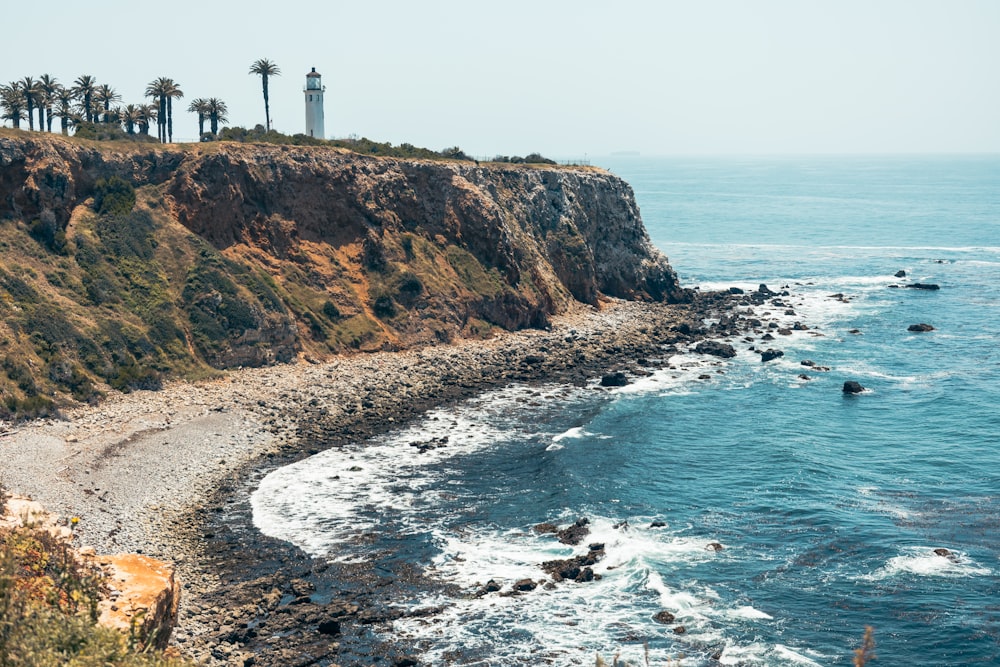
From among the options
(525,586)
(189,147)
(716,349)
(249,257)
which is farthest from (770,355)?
(189,147)

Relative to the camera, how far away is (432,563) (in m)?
48.2

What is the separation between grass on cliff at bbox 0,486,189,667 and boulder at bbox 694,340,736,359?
75.2 m

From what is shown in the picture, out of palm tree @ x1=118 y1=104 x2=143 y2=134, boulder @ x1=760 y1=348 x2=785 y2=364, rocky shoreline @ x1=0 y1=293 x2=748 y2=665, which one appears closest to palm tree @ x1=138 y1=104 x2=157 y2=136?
palm tree @ x1=118 y1=104 x2=143 y2=134

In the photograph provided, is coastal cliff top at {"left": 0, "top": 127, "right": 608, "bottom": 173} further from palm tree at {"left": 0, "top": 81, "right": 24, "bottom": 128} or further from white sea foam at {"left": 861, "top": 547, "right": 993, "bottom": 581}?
white sea foam at {"left": 861, "top": 547, "right": 993, "bottom": 581}

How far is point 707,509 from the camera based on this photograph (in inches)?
2154

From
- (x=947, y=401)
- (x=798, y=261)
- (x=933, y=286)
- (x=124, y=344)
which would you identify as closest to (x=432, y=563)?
(x=124, y=344)

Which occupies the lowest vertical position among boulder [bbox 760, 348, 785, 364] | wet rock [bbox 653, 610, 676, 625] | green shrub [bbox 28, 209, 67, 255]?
wet rock [bbox 653, 610, 676, 625]

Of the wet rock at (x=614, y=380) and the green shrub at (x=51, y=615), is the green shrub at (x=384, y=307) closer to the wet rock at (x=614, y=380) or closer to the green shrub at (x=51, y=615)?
the wet rock at (x=614, y=380)

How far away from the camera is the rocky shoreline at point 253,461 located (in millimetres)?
41812

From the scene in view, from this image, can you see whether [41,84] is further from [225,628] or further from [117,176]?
[225,628]

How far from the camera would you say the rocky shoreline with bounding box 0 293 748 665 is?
41.8m

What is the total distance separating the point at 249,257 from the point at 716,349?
1843 inches

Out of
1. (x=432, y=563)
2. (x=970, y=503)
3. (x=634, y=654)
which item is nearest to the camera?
(x=634, y=654)

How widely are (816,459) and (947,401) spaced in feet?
64.7
